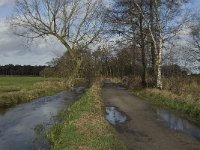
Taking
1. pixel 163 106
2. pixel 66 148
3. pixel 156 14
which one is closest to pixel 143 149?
pixel 66 148

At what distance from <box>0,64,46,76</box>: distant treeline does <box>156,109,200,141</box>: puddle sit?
135870mm

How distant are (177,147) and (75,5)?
4580 centimetres

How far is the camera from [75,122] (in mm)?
16359

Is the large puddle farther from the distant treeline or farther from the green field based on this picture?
the distant treeline

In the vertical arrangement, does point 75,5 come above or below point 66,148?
above

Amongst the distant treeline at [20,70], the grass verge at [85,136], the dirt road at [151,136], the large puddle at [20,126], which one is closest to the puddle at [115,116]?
the dirt road at [151,136]

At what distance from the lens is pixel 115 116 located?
830 inches

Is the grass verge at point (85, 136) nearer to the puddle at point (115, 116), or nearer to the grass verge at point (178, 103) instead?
the puddle at point (115, 116)

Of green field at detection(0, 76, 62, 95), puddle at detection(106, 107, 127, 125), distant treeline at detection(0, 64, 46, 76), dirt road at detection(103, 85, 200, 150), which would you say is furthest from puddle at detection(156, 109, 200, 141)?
distant treeline at detection(0, 64, 46, 76)

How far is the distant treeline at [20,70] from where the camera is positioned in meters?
154

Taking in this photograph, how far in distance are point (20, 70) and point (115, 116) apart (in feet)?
460

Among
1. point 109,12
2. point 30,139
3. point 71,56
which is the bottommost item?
point 30,139

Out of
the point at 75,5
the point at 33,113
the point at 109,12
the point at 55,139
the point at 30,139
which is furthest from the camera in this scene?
the point at 75,5

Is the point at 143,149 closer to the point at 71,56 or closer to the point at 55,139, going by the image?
the point at 55,139
